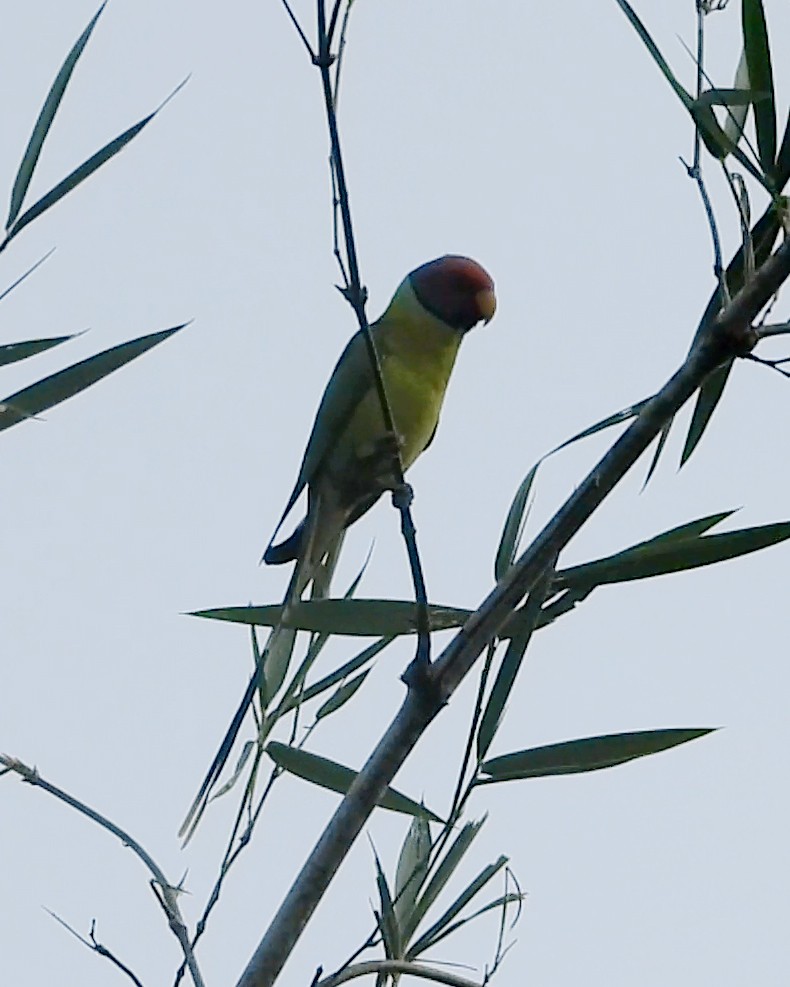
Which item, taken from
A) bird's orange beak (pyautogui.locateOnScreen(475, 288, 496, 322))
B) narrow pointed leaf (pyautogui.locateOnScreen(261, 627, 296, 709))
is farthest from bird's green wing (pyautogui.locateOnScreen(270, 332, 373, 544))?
narrow pointed leaf (pyautogui.locateOnScreen(261, 627, 296, 709))

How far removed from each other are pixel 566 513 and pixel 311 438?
163 centimetres

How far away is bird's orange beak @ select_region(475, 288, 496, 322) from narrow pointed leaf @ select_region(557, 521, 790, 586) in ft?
5.36

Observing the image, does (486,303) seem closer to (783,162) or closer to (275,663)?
(275,663)

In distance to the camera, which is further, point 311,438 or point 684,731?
point 311,438

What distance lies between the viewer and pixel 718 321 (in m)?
1.11

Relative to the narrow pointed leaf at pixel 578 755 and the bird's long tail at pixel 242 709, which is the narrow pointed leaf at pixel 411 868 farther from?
the bird's long tail at pixel 242 709

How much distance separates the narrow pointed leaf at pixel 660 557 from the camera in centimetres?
131

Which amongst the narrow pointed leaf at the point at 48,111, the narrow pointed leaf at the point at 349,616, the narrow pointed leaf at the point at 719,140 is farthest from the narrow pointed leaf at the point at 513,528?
the narrow pointed leaf at the point at 48,111

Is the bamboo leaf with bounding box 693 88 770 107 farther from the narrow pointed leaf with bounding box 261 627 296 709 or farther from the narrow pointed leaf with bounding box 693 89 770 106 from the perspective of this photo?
the narrow pointed leaf with bounding box 261 627 296 709

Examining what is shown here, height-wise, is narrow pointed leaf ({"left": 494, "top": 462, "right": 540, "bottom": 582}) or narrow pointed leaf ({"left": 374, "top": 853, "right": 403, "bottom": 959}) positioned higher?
narrow pointed leaf ({"left": 494, "top": 462, "right": 540, "bottom": 582})

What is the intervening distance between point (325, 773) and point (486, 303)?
162 centimetres

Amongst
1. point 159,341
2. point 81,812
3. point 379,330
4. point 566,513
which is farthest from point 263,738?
point 379,330

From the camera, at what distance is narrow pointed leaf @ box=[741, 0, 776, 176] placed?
130 cm

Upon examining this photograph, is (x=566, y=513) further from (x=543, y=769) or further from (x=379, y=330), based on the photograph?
(x=379, y=330)
